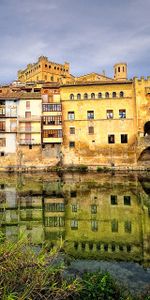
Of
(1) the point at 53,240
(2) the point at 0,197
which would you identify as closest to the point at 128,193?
(2) the point at 0,197

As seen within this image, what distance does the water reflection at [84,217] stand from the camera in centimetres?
1423

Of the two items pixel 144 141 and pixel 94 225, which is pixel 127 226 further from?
pixel 144 141

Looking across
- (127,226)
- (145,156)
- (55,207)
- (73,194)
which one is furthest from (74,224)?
(145,156)

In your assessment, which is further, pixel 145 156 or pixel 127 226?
pixel 145 156

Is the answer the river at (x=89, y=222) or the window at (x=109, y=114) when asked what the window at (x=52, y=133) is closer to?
the window at (x=109, y=114)

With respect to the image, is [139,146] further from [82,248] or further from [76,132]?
[82,248]

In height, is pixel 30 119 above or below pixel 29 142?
above

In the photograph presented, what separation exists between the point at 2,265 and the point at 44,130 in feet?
143

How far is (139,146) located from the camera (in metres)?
46.9

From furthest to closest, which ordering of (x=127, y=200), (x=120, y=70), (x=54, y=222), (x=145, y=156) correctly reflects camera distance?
1. (x=120, y=70)
2. (x=145, y=156)
3. (x=127, y=200)
4. (x=54, y=222)

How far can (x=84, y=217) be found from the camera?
776 inches

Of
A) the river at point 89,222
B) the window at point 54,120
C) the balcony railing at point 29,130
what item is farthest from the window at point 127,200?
the balcony railing at point 29,130

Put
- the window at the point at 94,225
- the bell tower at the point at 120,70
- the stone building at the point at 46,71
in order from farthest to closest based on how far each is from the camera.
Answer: the stone building at the point at 46,71 < the bell tower at the point at 120,70 < the window at the point at 94,225

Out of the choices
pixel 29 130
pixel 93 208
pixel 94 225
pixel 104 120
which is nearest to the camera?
pixel 94 225
